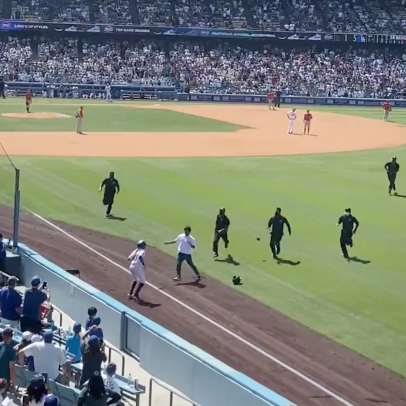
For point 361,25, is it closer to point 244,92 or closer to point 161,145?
point 244,92

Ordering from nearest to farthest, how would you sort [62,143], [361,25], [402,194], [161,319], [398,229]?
[161,319], [398,229], [402,194], [62,143], [361,25]

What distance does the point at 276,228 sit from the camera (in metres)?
22.1

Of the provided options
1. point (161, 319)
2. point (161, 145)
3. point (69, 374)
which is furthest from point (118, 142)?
point (69, 374)

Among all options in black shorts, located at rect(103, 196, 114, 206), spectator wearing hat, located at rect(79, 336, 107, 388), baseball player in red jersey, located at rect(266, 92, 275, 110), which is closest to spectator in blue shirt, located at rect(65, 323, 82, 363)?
spectator wearing hat, located at rect(79, 336, 107, 388)

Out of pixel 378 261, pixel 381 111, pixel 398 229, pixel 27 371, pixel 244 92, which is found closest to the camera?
pixel 27 371

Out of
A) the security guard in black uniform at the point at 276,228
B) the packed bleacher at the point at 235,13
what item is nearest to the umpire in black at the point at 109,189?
the security guard in black uniform at the point at 276,228

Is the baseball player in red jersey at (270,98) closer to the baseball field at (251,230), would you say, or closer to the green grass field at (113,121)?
the green grass field at (113,121)

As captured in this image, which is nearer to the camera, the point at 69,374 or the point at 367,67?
the point at 69,374

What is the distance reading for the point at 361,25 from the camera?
8538cm

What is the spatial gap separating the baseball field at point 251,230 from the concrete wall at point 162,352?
1481mm

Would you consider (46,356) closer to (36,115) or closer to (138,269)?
(138,269)

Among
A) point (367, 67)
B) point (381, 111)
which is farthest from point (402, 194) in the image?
point (367, 67)

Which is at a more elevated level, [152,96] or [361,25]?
[361,25]

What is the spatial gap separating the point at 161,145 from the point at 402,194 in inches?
605
